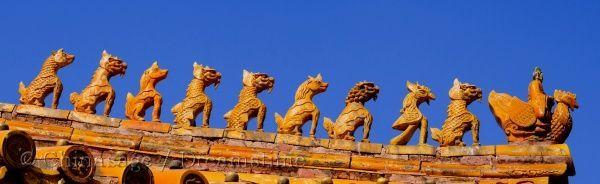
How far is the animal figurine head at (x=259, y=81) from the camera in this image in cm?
2108

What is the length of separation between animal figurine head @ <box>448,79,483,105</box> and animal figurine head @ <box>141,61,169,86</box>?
4.87 m

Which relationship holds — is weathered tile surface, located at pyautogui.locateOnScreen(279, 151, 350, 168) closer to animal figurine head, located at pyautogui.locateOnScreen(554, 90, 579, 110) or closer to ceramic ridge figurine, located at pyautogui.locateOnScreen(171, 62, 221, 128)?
ceramic ridge figurine, located at pyautogui.locateOnScreen(171, 62, 221, 128)

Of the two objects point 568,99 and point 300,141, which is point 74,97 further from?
point 568,99

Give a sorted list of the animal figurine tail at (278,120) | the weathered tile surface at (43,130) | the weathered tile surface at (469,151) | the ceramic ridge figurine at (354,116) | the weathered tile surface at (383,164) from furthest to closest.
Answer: the animal figurine tail at (278,120) → the ceramic ridge figurine at (354,116) → the weathered tile surface at (469,151) → the weathered tile surface at (383,164) → the weathered tile surface at (43,130)

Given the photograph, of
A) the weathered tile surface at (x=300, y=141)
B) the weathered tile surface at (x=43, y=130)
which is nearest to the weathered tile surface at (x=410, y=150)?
the weathered tile surface at (x=300, y=141)

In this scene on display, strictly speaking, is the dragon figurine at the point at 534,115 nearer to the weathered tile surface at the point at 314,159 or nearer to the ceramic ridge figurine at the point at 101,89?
the weathered tile surface at the point at 314,159

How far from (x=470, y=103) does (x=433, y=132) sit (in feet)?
3.19

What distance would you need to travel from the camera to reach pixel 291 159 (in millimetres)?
19359

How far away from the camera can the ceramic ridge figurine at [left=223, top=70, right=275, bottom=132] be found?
803 inches

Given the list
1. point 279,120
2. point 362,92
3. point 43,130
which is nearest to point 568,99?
point 362,92

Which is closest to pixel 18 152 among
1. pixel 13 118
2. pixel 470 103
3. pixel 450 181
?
pixel 13 118

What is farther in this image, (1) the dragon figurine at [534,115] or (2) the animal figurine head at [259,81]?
(2) the animal figurine head at [259,81]

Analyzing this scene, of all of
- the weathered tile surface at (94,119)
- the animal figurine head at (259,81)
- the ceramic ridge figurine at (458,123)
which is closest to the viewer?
the weathered tile surface at (94,119)

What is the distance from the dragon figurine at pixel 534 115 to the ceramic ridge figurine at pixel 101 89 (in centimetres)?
629
